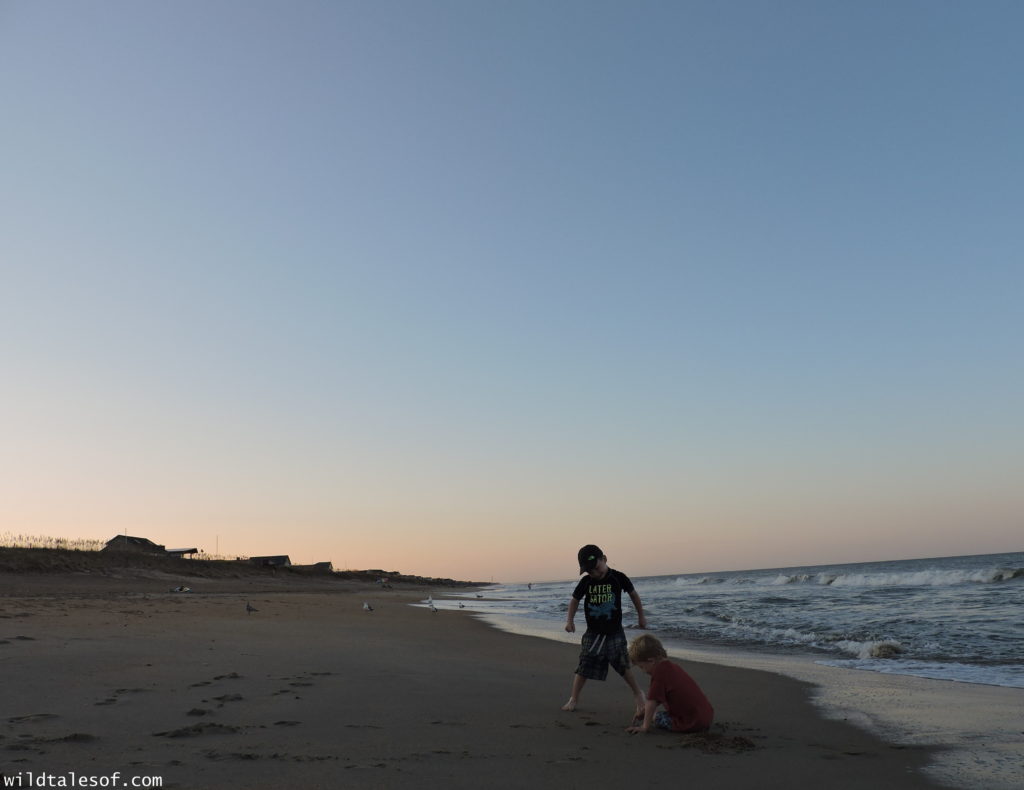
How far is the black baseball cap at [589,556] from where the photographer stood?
6.52 metres

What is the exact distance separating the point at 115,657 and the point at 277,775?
4.78 metres

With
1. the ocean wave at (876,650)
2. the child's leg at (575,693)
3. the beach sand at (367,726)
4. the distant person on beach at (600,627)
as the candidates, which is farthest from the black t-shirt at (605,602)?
the ocean wave at (876,650)

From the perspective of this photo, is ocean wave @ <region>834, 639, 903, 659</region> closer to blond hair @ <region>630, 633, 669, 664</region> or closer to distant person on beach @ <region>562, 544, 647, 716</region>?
distant person on beach @ <region>562, 544, 647, 716</region>

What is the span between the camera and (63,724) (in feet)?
15.8

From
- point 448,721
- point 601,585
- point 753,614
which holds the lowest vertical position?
point 753,614

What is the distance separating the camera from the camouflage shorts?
21.0ft

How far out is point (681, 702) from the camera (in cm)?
554

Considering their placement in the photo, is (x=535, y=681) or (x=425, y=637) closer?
(x=535, y=681)

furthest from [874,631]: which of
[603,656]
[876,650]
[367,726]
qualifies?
[367,726]

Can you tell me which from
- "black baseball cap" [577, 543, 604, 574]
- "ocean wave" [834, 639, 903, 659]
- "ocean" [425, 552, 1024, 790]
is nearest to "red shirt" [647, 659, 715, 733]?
"black baseball cap" [577, 543, 604, 574]

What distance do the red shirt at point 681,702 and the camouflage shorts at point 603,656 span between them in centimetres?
83

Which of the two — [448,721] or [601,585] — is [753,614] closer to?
[601,585]

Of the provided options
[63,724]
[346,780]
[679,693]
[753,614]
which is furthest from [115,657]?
[753,614]

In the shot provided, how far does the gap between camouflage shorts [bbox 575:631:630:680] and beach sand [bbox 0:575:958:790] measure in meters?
0.36
